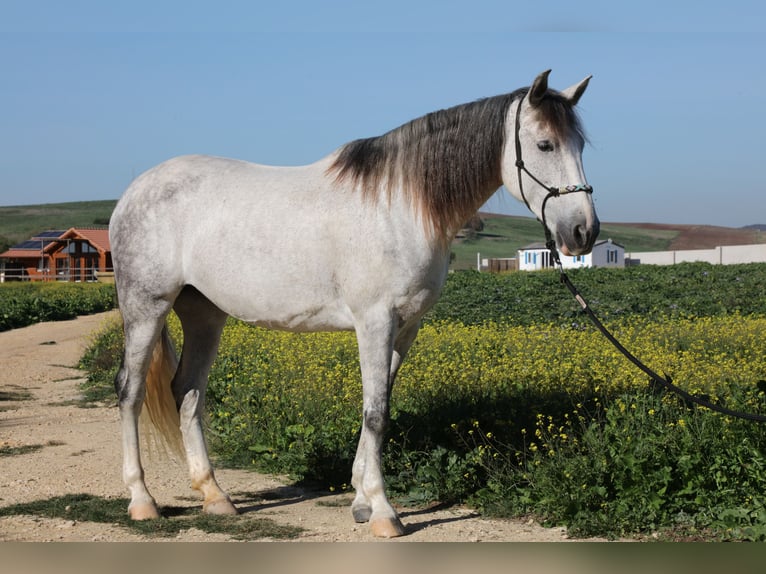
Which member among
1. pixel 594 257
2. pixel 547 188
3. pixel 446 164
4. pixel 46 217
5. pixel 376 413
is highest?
pixel 46 217

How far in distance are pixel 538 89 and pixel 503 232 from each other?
4443 inches

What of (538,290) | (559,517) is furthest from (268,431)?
(538,290)

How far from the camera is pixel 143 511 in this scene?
5.47m

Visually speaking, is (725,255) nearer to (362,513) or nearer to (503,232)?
(362,513)

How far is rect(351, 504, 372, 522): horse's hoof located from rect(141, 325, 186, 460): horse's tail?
5.36 ft

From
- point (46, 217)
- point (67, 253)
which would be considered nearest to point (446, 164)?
point (67, 253)

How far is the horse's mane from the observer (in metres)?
5.10

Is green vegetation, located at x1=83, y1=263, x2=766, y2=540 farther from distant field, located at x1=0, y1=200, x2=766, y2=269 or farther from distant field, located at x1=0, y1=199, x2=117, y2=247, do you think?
distant field, located at x1=0, y1=199, x2=117, y2=247

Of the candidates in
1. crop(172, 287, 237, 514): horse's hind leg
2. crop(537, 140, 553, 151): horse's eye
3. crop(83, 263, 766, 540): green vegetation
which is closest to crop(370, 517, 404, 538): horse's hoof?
crop(83, 263, 766, 540): green vegetation

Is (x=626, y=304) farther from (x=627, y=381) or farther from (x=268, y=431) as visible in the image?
(x=268, y=431)

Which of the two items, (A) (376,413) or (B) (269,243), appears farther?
(B) (269,243)

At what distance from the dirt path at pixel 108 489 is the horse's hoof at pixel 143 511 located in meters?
0.20

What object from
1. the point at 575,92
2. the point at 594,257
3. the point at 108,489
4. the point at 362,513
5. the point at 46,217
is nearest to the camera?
the point at 575,92

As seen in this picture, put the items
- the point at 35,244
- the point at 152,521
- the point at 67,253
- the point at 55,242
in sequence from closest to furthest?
the point at 152,521 < the point at 67,253 < the point at 55,242 < the point at 35,244
